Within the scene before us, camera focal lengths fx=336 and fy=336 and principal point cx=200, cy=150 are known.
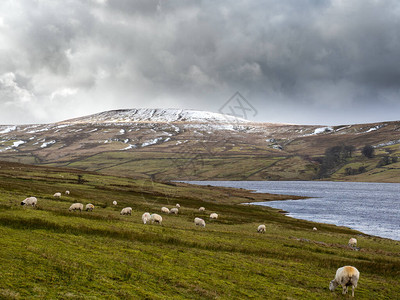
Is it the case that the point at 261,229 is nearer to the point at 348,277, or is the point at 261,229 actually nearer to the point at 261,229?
the point at 261,229

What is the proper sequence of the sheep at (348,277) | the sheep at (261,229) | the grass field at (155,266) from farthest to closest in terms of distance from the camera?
the sheep at (261,229) → the sheep at (348,277) → the grass field at (155,266)

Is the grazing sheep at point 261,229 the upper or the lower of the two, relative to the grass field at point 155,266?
lower

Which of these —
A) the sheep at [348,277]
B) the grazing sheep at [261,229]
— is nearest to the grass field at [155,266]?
the sheep at [348,277]

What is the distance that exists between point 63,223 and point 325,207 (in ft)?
334

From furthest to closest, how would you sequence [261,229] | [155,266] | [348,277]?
[261,229] < [155,266] < [348,277]

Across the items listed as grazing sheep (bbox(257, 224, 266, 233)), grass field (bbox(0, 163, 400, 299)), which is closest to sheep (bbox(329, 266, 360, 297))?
grass field (bbox(0, 163, 400, 299))

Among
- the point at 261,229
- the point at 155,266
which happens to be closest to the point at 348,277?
the point at 155,266

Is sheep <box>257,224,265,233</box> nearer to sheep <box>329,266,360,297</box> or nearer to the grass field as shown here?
the grass field

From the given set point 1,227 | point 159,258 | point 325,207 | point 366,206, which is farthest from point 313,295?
point 366,206

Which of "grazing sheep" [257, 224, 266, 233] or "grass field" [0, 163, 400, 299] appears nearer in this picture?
"grass field" [0, 163, 400, 299]

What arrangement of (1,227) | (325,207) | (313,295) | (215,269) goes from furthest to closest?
(325,207), (1,227), (215,269), (313,295)

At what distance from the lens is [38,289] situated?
14.7m

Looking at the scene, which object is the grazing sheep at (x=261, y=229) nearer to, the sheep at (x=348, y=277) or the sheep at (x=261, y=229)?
the sheep at (x=261, y=229)

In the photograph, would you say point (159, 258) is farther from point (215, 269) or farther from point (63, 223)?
point (63, 223)
